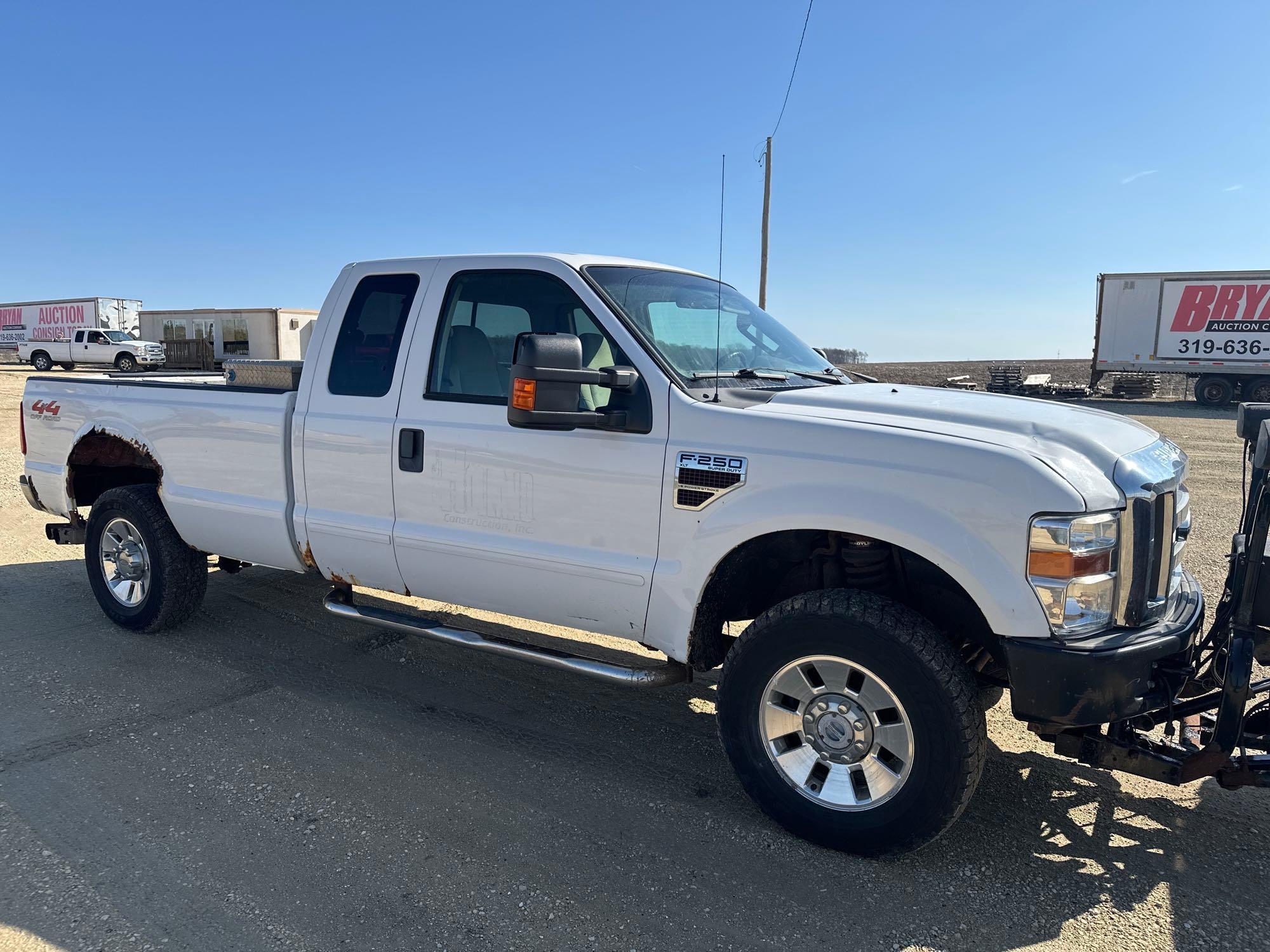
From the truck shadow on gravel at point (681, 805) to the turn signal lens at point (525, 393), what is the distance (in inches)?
62.4

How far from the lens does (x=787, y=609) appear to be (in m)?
3.16

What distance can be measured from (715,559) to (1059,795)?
5.81 ft

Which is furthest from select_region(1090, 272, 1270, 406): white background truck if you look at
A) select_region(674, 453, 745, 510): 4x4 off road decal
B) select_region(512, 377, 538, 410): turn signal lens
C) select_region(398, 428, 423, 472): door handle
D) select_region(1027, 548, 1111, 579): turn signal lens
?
select_region(512, 377, 538, 410): turn signal lens

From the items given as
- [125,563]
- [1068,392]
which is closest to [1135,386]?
[1068,392]

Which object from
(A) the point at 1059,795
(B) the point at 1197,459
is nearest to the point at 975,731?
(A) the point at 1059,795

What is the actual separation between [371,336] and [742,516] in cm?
220

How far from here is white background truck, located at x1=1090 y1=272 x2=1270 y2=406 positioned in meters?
25.2

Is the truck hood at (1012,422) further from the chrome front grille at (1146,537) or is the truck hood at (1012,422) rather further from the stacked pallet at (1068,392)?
the stacked pallet at (1068,392)

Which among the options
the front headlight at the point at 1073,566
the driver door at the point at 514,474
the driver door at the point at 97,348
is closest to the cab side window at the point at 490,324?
the driver door at the point at 514,474

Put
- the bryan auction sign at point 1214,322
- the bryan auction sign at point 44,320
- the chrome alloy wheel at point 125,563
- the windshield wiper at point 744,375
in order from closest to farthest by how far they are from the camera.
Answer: the windshield wiper at point 744,375 < the chrome alloy wheel at point 125,563 < the bryan auction sign at point 1214,322 < the bryan auction sign at point 44,320

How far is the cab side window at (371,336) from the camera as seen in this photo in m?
4.20

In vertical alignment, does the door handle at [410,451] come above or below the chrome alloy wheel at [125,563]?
above

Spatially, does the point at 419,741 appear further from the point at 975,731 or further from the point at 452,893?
the point at 975,731

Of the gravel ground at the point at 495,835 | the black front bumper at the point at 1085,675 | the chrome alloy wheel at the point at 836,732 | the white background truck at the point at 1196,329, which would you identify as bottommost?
the gravel ground at the point at 495,835
